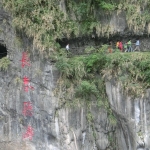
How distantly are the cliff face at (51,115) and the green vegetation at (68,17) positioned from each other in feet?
1.71

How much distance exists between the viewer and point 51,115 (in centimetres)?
903

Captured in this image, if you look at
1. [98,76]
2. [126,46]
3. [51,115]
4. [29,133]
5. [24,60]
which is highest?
[126,46]

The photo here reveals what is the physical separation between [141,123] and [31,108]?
3588 millimetres

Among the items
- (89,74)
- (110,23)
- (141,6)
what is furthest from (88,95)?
(141,6)

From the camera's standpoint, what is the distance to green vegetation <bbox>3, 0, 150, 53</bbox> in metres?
9.09

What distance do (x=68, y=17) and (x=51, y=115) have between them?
134 inches

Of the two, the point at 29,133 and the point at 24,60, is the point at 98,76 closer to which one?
the point at 24,60

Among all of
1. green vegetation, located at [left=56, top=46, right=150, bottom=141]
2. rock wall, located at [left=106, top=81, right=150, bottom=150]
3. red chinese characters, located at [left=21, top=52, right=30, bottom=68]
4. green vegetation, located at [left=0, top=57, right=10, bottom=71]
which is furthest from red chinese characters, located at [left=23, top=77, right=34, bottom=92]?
rock wall, located at [left=106, top=81, right=150, bottom=150]

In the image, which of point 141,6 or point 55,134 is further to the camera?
point 141,6

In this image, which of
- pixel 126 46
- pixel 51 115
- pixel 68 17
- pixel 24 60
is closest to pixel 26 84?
pixel 24 60

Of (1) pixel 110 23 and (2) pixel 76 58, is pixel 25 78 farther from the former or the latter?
(1) pixel 110 23

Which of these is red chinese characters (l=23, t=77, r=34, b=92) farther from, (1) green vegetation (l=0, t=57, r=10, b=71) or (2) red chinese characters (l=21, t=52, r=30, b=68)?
(1) green vegetation (l=0, t=57, r=10, b=71)

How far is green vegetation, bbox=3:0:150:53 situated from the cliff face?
0.52 metres

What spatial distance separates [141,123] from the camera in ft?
28.0
